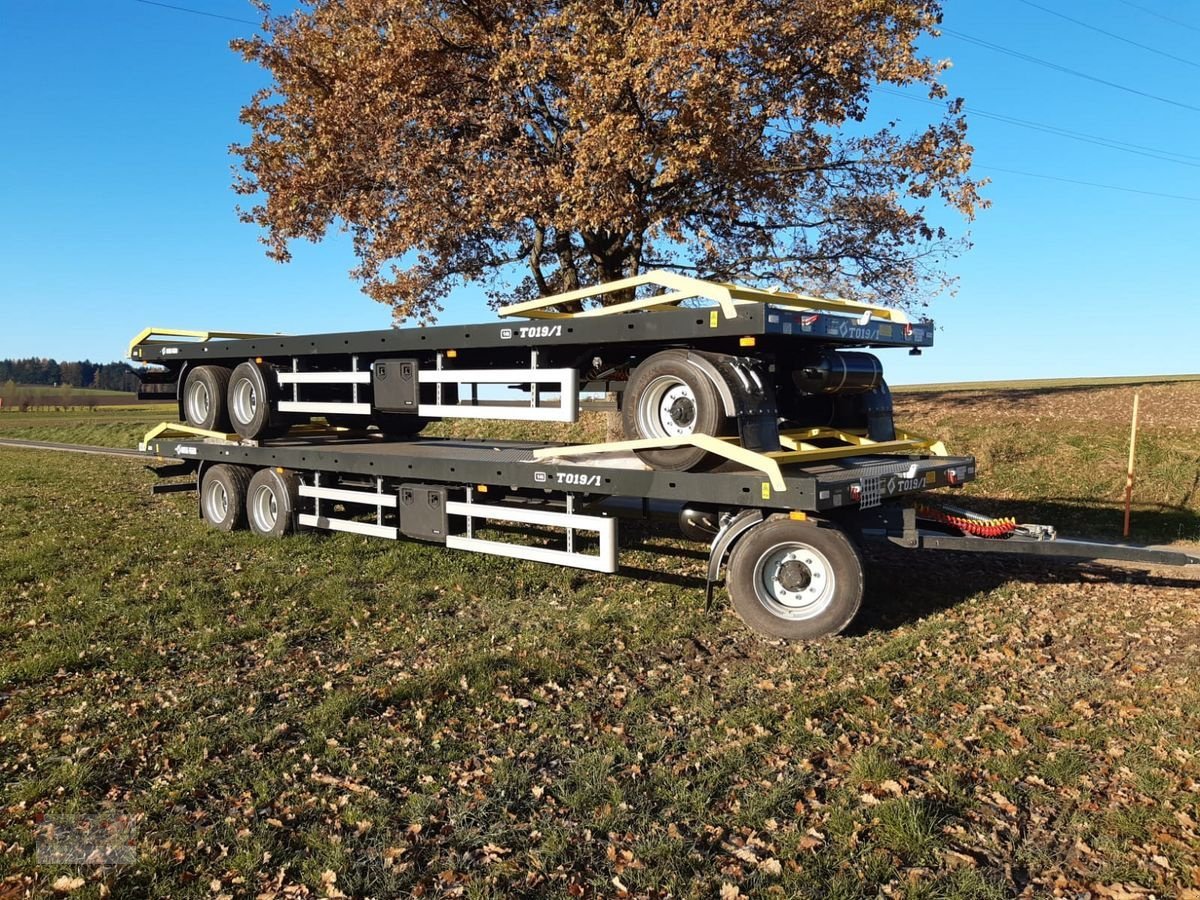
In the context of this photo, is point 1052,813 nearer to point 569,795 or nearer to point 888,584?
point 569,795

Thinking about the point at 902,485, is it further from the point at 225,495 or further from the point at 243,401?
the point at 225,495

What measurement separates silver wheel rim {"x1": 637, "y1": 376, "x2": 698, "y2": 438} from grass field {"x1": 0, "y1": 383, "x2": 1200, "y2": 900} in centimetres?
151

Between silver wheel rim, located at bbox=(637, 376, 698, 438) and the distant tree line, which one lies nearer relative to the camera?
silver wheel rim, located at bbox=(637, 376, 698, 438)

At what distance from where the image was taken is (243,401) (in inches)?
408

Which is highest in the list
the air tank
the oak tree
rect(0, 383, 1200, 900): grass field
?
the oak tree

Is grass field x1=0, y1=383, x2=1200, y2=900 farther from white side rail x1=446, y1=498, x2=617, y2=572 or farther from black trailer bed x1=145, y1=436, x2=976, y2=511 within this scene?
black trailer bed x1=145, y1=436, x2=976, y2=511

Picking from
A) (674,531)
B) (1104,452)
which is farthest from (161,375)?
(1104,452)

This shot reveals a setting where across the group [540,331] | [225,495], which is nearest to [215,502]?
[225,495]

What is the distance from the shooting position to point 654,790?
13.3 ft

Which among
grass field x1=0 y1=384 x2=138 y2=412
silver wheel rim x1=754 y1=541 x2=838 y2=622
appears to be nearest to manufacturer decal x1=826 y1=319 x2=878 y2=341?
silver wheel rim x1=754 y1=541 x2=838 y2=622

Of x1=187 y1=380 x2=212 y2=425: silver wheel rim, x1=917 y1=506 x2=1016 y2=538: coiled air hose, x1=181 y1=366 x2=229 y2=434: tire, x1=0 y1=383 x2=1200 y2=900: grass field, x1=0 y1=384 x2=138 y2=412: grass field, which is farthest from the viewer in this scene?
x1=0 y1=384 x2=138 y2=412: grass field

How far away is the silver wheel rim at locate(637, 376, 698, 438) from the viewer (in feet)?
21.6

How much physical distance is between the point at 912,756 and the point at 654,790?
1387 mm

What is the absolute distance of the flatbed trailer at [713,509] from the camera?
6082 mm
